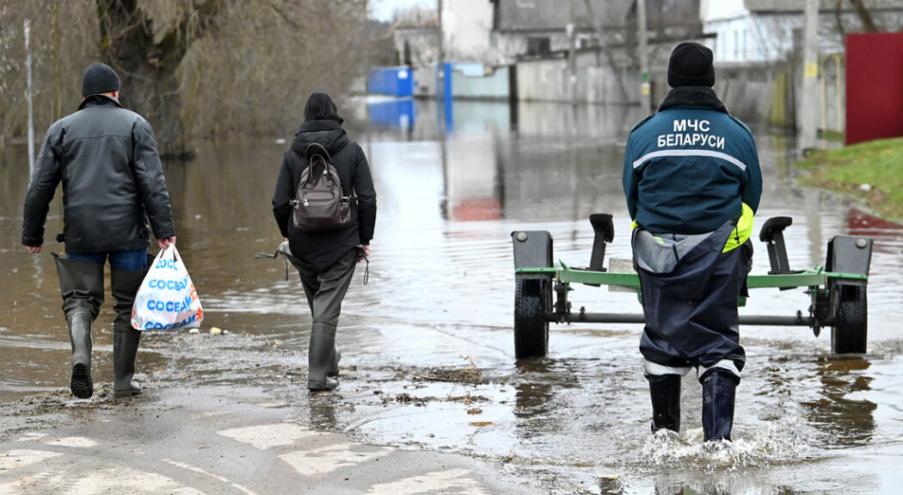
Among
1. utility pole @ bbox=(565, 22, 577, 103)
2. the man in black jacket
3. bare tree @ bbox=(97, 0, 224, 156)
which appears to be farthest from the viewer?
utility pole @ bbox=(565, 22, 577, 103)

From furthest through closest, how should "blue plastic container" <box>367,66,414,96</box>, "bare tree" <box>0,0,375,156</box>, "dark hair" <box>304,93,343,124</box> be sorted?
"blue plastic container" <box>367,66,414,96</box> → "bare tree" <box>0,0,375,156</box> → "dark hair" <box>304,93,343,124</box>

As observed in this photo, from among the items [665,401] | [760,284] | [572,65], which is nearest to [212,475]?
[665,401]

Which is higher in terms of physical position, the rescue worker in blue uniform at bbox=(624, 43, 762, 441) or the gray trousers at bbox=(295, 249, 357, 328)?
the rescue worker in blue uniform at bbox=(624, 43, 762, 441)

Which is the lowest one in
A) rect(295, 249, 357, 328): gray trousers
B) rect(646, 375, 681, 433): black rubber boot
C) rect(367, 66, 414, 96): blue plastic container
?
rect(367, 66, 414, 96): blue plastic container

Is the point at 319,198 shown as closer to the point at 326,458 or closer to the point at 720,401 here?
the point at 326,458

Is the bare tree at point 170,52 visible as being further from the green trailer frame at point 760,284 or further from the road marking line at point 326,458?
the road marking line at point 326,458

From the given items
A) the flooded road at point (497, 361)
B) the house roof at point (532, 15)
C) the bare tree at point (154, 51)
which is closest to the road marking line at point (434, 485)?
the flooded road at point (497, 361)

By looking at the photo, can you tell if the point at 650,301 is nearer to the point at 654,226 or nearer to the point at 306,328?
the point at 654,226

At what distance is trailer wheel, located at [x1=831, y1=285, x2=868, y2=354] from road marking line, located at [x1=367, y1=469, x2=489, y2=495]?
334 cm

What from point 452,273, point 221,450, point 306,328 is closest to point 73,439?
point 221,450

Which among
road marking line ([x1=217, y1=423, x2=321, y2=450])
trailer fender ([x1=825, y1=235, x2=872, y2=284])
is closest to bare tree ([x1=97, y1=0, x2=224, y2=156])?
trailer fender ([x1=825, y1=235, x2=872, y2=284])

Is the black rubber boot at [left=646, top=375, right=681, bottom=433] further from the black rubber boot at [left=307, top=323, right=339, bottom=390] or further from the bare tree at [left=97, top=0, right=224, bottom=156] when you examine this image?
the bare tree at [left=97, top=0, right=224, bottom=156]

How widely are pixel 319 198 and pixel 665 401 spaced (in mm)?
2453

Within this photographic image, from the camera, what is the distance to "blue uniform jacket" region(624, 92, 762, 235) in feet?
22.1
